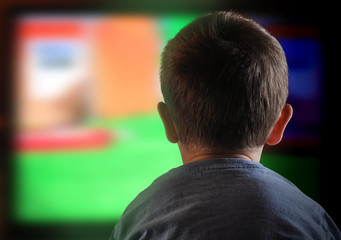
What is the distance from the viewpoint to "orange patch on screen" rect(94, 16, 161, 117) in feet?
4.58

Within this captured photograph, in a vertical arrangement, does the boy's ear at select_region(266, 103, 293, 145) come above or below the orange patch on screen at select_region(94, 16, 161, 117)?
below

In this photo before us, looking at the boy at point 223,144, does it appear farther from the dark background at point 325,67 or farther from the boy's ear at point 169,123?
the dark background at point 325,67

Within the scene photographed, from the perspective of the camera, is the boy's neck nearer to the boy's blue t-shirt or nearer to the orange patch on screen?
the boy's blue t-shirt

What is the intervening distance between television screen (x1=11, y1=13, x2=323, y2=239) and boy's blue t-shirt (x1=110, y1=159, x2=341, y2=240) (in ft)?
2.25

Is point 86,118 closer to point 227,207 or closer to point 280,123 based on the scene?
point 280,123

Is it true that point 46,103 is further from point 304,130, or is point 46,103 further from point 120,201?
point 304,130

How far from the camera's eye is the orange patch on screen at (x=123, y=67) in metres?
1.40

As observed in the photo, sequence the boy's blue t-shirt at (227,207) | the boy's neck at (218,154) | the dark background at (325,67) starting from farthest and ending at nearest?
the dark background at (325,67) < the boy's neck at (218,154) < the boy's blue t-shirt at (227,207)

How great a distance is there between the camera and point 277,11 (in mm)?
1403

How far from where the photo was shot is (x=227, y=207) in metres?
0.63

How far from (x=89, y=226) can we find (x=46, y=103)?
16.1 inches

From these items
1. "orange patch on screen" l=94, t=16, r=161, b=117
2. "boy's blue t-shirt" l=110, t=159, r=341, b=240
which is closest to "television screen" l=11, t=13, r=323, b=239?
"orange patch on screen" l=94, t=16, r=161, b=117

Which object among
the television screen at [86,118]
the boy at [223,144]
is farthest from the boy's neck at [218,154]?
the television screen at [86,118]

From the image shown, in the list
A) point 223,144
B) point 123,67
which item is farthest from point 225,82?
point 123,67
